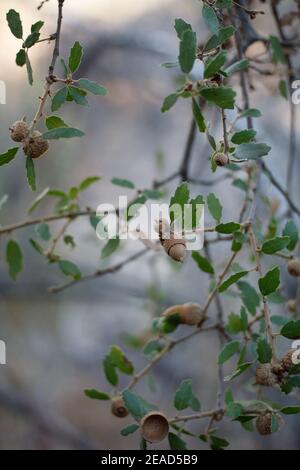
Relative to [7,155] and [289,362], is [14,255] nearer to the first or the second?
[7,155]

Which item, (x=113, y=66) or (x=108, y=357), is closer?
(x=108, y=357)

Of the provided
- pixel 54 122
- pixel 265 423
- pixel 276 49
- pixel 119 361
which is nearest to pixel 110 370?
pixel 119 361

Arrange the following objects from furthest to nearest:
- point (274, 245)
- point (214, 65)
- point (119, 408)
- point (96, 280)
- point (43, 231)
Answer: point (96, 280) → point (43, 231) → point (119, 408) → point (274, 245) → point (214, 65)

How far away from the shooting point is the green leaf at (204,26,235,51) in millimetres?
524

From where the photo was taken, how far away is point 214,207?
0.67 m

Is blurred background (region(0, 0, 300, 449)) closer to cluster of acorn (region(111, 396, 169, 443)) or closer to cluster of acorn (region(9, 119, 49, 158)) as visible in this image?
cluster of acorn (region(111, 396, 169, 443))

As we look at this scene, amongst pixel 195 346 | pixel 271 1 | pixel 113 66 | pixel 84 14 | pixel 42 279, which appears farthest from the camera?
pixel 195 346

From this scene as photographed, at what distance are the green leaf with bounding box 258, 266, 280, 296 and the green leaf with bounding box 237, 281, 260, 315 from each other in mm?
162

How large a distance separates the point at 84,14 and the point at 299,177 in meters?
0.72

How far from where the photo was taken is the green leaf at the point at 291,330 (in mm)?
572

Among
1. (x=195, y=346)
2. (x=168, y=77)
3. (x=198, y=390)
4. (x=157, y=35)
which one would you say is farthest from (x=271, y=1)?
A: (x=195, y=346)

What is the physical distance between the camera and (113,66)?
6.01ft

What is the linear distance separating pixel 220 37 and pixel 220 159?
Answer: 0.11 meters
